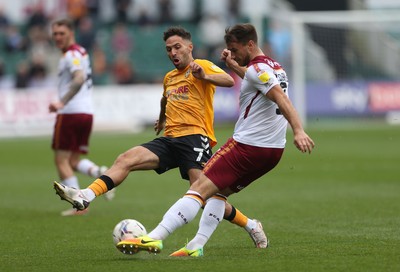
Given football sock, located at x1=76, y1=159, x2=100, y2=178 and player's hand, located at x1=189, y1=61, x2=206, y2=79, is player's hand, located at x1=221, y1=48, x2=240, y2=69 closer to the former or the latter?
player's hand, located at x1=189, y1=61, x2=206, y2=79

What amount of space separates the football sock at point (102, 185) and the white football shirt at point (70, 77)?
4284 mm

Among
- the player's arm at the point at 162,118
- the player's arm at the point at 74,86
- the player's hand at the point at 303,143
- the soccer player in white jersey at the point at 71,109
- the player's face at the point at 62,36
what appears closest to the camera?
the player's hand at the point at 303,143

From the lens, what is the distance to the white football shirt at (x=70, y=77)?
43.4ft

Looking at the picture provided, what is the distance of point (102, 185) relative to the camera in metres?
9.12

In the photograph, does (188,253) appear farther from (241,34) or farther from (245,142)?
(241,34)

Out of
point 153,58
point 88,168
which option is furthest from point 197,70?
point 153,58

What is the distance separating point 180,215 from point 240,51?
1.58 m

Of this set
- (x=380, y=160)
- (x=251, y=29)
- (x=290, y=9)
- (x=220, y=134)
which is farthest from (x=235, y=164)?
(x=290, y=9)

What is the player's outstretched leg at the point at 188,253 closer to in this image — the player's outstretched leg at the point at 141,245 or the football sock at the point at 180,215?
the football sock at the point at 180,215

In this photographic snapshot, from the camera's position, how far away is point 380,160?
67.8 feet

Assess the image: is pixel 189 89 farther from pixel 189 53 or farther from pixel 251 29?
pixel 251 29

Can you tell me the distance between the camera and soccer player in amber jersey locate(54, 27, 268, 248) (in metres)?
9.29

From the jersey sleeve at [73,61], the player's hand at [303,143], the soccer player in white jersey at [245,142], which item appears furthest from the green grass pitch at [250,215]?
the jersey sleeve at [73,61]

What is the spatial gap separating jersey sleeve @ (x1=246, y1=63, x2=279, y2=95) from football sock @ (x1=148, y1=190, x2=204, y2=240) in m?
1.11
